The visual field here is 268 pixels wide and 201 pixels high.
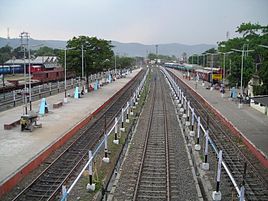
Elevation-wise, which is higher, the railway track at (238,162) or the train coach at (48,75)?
the train coach at (48,75)

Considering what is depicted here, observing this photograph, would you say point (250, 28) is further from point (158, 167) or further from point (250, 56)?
point (158, 167)

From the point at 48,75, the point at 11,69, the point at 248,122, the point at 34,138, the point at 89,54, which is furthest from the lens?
the point at 11,69

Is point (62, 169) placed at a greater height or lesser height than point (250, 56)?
lesser

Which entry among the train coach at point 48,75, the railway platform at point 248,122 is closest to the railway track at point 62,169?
the railway platform at point 248,122

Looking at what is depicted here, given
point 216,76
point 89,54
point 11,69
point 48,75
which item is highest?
point 89,54

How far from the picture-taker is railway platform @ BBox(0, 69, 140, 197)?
15922mm

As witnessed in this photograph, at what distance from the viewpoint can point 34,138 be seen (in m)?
21.7

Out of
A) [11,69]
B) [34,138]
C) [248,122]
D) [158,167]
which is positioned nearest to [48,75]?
[11,69]

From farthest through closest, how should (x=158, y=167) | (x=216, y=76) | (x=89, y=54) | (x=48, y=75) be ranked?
(x=216, y=76) → (x=48, y=75) → (x=89, y=54) → (x=158, y=167)

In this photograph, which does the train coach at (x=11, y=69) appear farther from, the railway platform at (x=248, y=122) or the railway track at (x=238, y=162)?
the railway track at (x=238, y=162)

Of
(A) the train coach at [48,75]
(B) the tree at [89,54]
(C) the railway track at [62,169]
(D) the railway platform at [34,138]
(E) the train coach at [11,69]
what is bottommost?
(C) the railway track at [62,169]

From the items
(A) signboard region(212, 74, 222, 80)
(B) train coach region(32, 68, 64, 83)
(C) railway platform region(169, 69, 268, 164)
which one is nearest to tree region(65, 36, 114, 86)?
(B) train coach region(32, 68, 64, 83)

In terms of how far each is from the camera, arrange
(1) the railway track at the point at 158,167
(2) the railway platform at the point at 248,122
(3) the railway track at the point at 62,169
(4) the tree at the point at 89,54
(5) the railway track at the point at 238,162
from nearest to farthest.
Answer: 1. (3) the railway track at the point at 62,169
2. (1) the railway track at the point at 158,167
3. (5) the railway track at the point at 238,162
4. (2) the railway platform at the point at 248,122
5. (4) the tree at the point at 89,54

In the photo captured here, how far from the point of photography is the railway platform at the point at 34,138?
15.9 m
